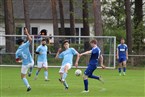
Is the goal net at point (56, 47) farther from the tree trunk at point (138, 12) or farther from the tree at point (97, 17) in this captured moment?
the tree trunk at point (138, 12)

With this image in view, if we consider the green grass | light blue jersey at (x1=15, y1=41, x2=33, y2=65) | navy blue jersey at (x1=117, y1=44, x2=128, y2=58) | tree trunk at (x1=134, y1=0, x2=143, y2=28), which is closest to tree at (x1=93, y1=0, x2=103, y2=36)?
tree trunk at (x1=134, y1=0, x2=143, y2=28)

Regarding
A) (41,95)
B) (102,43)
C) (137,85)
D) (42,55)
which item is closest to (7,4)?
(102,43)

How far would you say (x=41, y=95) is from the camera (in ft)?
61.6

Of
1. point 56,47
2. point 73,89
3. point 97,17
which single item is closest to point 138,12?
point 97,17

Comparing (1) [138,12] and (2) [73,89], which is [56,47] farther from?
(2) [73,89]

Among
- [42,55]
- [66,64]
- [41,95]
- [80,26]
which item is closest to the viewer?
[41,95]

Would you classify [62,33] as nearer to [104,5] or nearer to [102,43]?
[104,5]

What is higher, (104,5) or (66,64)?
(104,5)

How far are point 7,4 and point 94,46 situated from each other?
2332 cm

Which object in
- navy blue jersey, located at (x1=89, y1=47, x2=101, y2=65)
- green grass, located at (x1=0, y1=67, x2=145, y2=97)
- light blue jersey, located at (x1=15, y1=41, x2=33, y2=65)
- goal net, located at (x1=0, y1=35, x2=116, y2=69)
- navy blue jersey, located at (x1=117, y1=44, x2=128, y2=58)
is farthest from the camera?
goal net, located at (x1=0, y1=35, x2=116, y2=69)

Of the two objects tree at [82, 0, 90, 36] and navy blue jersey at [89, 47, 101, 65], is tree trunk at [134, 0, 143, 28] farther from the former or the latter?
navy blue jersey at [89, 47, 101, 65]

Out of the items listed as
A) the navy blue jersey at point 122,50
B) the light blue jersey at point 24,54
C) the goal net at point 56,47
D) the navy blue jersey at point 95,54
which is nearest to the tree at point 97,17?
the goal net at point 56,47

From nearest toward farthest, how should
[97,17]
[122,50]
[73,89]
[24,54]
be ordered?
1. [24,54]
2. [73,89]
3. [122,50]
4. [97,17]

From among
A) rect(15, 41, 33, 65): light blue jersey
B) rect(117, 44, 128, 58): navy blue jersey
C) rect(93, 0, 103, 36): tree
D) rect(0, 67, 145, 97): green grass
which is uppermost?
rect(93, 0, 103, 36): tree
